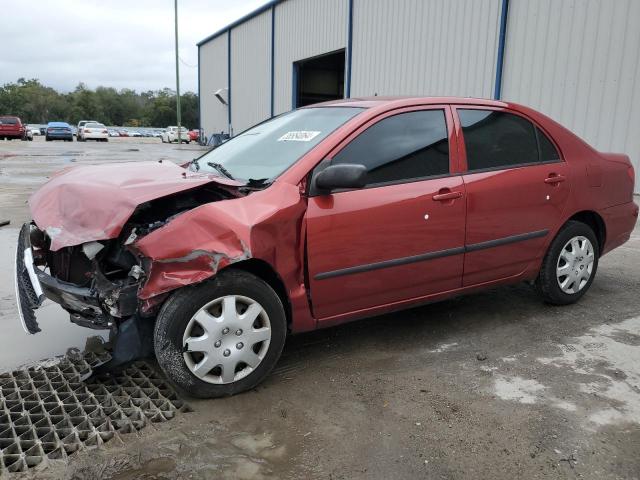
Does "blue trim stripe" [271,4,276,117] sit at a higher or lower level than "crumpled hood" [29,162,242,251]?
higher

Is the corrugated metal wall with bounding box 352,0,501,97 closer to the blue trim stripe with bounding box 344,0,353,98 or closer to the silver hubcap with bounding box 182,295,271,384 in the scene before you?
the blue trim stripe with bounding box 344,0,353,98

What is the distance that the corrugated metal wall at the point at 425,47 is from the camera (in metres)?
11.7

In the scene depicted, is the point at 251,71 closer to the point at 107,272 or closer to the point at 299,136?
the point at 299,136

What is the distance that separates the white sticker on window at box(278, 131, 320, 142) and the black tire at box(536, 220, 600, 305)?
211cm

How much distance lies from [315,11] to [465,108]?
1583 centimetres

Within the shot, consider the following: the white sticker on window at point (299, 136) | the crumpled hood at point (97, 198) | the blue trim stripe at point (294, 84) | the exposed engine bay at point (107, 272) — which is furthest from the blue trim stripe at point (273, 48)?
the exposed engine bay at point (107, 272)

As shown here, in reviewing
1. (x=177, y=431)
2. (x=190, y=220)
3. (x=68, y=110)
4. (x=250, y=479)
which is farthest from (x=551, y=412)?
(x=68, y=110)

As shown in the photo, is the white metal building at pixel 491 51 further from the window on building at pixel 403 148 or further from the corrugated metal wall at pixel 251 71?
the window on building at pixel 403 148

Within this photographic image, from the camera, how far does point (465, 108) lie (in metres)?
3.89

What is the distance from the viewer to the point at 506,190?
3865 millimetres

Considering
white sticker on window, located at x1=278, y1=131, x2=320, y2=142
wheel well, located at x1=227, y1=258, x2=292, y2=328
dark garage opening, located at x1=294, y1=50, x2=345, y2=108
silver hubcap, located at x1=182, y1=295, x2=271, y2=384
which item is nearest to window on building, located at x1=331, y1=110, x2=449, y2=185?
white sticker on window, located at x1=278, y1=131, x2=320, y2=142

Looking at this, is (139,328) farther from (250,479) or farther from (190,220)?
(250,479)

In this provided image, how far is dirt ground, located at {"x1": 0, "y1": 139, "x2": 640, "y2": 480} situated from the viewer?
2.46m

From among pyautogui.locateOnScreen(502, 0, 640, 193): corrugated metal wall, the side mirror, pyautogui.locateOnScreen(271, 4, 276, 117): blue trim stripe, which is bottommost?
the side mirror
